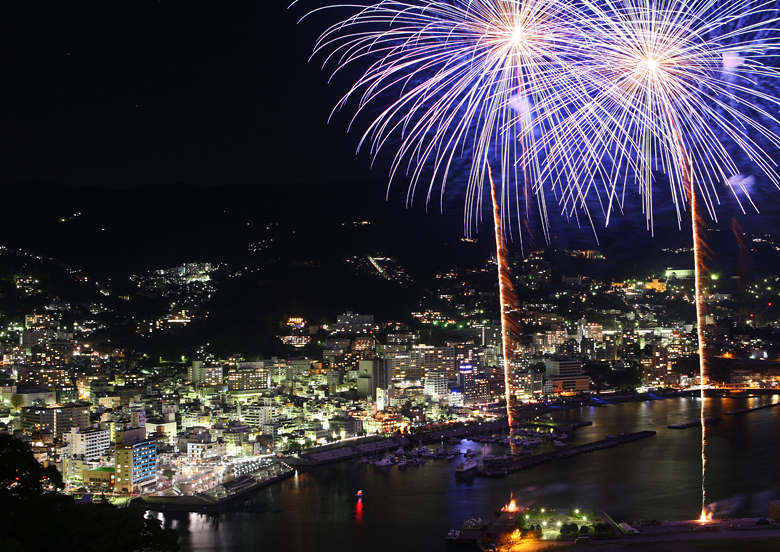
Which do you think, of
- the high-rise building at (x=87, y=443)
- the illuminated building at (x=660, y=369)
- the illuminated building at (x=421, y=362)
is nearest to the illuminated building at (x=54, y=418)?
the high-rise building at (x=87, y=443)

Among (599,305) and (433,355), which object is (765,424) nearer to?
(433,355)

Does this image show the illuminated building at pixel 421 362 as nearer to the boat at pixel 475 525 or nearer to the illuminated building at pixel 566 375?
the illuminated building at pixel 566 375

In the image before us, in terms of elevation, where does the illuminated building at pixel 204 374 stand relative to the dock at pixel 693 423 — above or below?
above

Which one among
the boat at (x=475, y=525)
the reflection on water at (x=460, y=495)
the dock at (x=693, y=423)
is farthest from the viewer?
the dock at (x=693, y=423)

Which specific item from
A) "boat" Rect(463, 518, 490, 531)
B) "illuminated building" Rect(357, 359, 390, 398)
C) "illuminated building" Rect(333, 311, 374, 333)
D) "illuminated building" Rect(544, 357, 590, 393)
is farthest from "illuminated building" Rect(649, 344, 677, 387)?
"boat" Rect(463, 518, 490, 531)

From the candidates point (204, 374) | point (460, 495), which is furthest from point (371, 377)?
point (460, 495)

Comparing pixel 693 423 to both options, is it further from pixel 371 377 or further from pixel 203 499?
pixel 203 499

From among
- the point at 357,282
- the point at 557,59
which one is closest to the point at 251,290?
the point at 357,282
